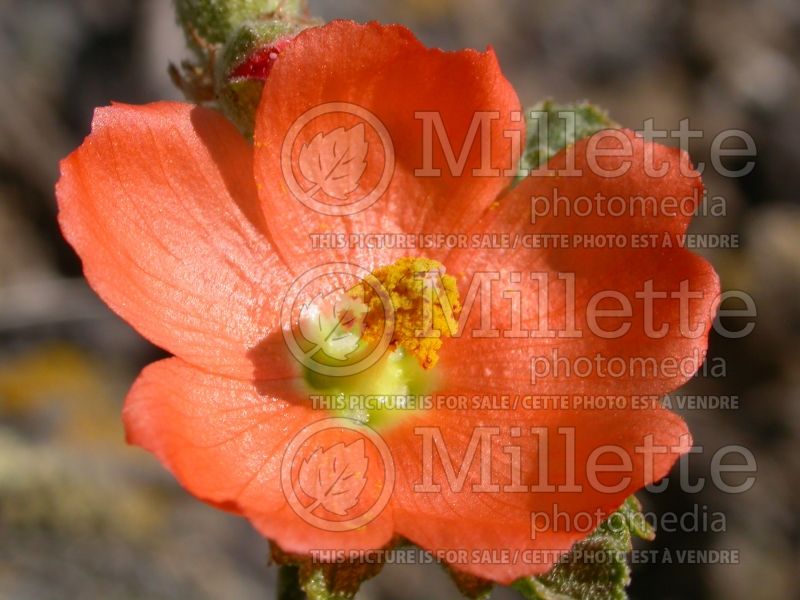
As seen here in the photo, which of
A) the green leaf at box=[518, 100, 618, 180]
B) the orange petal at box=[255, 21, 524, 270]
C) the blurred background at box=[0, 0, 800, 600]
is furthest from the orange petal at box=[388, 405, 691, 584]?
the blurred background at box=[0, 0, 800, 600]

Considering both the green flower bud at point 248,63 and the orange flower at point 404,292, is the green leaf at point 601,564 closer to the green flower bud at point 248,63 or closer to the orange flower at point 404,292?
the orange flower at point 404,292

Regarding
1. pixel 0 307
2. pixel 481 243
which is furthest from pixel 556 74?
pixel 481 243

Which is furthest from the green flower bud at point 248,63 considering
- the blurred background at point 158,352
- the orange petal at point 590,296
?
the blurred background at point 158,352

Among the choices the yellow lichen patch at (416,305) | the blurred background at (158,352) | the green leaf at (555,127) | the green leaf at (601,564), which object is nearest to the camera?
the green leaf at (601,564)

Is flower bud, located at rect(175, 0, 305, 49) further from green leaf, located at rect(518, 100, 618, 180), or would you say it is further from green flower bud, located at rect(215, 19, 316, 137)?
green leaf, located at rect(518, 100, 618, 180)

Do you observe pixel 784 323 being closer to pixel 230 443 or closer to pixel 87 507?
pixel 87 507

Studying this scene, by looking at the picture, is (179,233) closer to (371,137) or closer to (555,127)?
(371,137)
